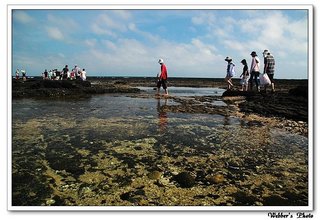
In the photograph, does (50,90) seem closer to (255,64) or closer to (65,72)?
(65,72)

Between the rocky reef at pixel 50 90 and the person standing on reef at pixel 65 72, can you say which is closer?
the rocky reef at pixel 50 90

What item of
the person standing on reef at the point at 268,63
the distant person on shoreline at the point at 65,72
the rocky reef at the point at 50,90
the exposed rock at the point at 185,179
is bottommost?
the exposed rock at the point at 185,179

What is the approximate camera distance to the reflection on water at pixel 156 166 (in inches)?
164

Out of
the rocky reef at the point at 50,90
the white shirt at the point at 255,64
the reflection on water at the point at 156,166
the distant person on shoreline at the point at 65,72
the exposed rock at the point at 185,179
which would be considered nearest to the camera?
the reflection on water at the point at 156,166

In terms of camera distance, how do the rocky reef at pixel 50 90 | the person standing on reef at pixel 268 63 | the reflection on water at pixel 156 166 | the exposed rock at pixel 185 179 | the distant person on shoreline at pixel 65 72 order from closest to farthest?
the reflection on water at pixel 156 166
the exposed rock at pixel 185 179
the person standing on reef at pixel 268 63
the rocky reef at pixel 50 90
the distant person on shoreline at pixel 65 72

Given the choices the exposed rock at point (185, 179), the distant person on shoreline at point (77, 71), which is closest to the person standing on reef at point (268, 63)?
the exposed rock at point (185, 179)

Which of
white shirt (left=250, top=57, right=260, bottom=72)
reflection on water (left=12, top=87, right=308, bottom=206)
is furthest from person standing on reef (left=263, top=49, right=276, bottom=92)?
reflection on water (left=12, top=87, right=308, bottom=206)

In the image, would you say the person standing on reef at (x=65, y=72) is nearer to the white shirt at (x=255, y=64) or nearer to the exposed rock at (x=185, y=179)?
the white shirt at (x=255, y=64)

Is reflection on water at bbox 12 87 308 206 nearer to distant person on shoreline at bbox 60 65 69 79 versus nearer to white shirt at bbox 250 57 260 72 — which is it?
white shirt at bbox 250 57 260 72

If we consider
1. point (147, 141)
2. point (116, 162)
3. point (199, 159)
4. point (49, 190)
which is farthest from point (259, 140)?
point (49, 190)

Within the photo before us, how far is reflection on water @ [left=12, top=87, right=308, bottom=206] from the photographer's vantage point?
4.18 m

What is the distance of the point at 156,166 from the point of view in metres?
5.15

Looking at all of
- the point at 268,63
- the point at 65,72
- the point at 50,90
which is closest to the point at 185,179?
the point at 268,63

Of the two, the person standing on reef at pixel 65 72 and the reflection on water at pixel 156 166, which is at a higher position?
the person standing on reef at pixel 65 72
